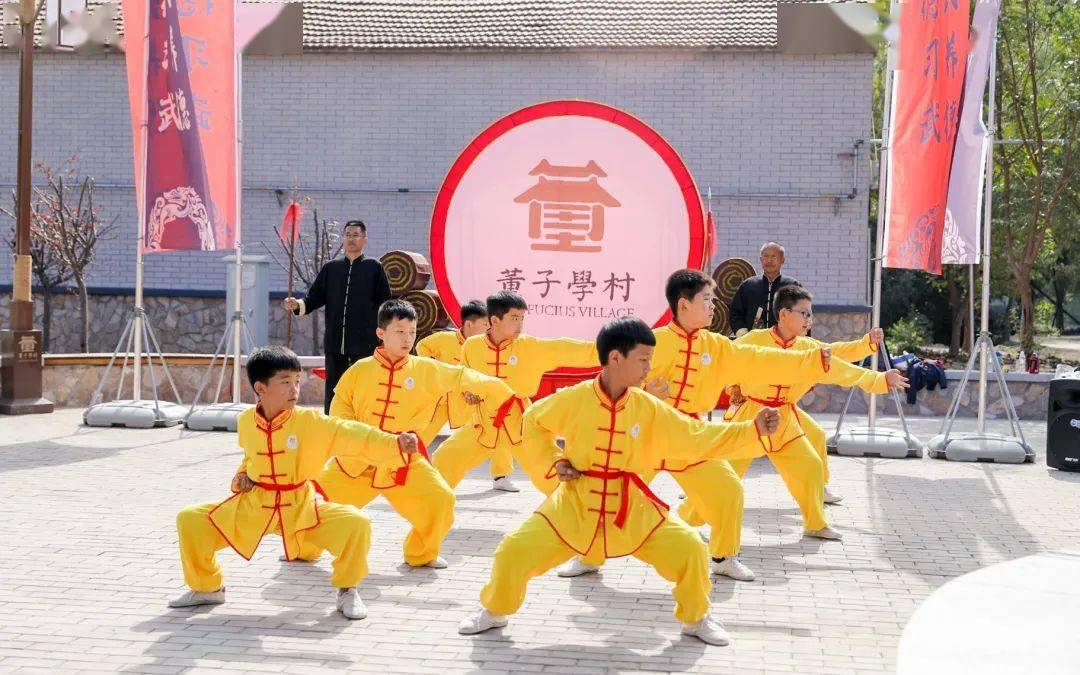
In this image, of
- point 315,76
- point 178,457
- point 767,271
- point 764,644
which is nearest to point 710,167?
point 315,76

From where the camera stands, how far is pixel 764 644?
14.6 ft

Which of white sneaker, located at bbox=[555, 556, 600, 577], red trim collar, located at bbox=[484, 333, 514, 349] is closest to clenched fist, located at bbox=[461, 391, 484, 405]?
red trim collar, located at bbox=[484, 333, 514, 349]

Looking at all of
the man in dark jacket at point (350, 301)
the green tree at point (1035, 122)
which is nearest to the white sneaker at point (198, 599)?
the man in dark jacket at point (350, 301)

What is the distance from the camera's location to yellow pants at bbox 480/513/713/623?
14.4 feet

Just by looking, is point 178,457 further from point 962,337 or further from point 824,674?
point 962,337

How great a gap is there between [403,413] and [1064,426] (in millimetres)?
5726

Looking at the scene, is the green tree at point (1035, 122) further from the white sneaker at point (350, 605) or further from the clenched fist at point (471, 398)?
the white sneaker at point (350, 605)

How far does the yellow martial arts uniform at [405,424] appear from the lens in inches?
219

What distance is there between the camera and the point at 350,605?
185 inches

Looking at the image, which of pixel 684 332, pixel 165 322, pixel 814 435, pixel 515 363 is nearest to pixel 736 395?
pixel 814 435

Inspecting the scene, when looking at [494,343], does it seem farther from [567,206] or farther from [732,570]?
[567,206]

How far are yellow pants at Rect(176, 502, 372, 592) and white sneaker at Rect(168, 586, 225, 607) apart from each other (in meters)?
0.02

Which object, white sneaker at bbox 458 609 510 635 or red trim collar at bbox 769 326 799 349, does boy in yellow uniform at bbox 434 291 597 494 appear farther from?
white sneaker at bbox 458 609 510 635

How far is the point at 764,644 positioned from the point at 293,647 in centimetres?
170
